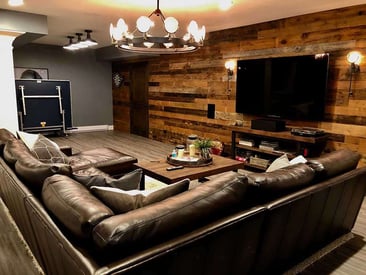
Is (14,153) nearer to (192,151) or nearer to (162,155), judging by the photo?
(192,151)

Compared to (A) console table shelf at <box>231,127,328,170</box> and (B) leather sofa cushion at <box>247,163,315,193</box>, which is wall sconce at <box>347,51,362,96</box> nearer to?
(A) console table shelf at <box>231,127,328,170</box>

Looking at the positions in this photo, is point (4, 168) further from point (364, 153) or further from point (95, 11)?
point (364, 153)

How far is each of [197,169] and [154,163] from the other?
0.55 meters

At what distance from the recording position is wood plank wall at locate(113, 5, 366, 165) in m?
3.88

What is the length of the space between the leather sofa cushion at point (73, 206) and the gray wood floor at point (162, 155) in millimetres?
1640

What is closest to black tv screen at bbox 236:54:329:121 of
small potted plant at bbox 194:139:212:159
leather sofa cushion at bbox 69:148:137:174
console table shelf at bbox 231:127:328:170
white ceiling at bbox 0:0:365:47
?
console table shelf at bbox 231:127:328:170

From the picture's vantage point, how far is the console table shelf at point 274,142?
4.09 meters

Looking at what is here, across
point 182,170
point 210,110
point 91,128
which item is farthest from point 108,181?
point 91,128

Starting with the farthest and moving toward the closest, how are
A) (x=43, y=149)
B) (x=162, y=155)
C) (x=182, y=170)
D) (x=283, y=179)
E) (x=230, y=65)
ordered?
(x=162, y=155) → (x=230, y=65) → (x=182, y=170) → (x=43, y=149) → (x=283, y=179)

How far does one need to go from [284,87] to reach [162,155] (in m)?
A: 2.58

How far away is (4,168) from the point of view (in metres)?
2.44

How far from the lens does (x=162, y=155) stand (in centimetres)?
575

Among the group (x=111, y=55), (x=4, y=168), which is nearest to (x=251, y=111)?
(x=4, y=168)

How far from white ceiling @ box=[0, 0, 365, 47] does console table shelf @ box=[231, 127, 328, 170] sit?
1.72 metres
